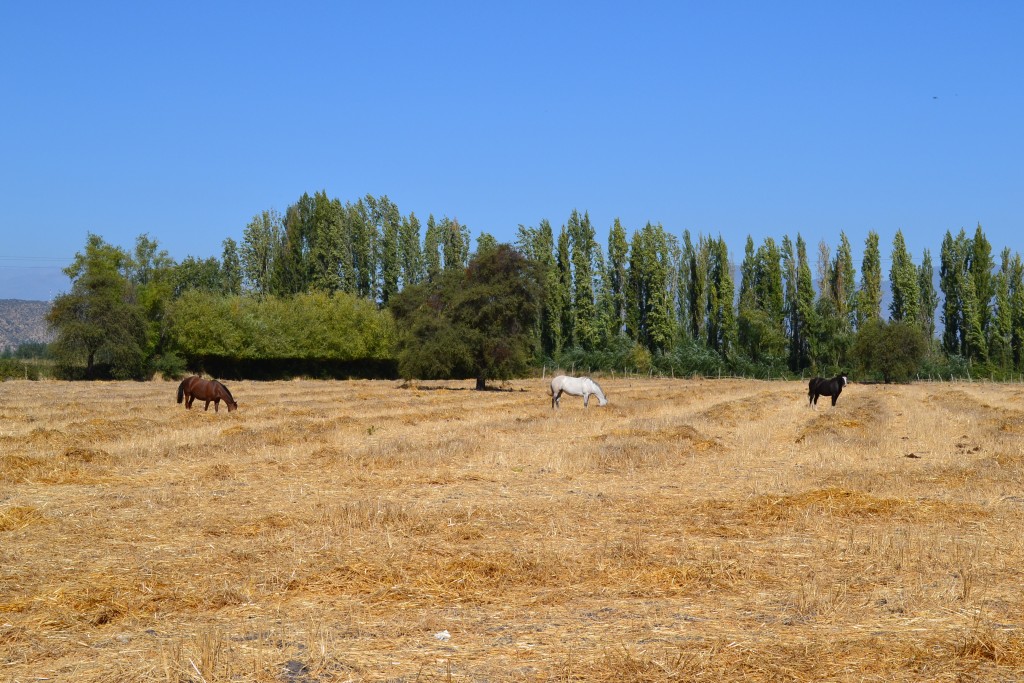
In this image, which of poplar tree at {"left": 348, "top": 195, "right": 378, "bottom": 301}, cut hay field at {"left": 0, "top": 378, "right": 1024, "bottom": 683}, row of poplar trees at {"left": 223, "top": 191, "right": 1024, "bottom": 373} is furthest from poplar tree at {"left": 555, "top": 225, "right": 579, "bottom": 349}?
cut hay field at {"left": 0, "top": 378, "right": 1024, "bottom": 683}

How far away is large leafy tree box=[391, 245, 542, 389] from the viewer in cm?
5209

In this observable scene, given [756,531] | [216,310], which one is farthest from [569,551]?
[216,310]

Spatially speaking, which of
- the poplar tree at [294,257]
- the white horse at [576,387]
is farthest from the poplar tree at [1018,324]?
the poplar tree at [294,257]

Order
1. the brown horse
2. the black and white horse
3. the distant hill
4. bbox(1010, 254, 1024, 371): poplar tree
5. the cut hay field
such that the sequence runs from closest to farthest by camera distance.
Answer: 1. the cut hay field
2. the brown horse
3. the black and white horse
4. bbox(1010, 254, 1024, 371): poplar tree
5. the distant hill

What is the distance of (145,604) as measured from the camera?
341 inches

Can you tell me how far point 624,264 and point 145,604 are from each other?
8364cm

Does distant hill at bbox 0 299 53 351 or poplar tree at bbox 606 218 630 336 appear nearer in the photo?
poplar tree at bbox 606 218 630 336

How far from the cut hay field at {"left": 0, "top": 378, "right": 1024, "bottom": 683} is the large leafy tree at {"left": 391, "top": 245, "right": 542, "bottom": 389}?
29.7m

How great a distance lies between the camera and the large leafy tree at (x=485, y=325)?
52094 millimetres

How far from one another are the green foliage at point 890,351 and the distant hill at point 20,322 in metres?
132

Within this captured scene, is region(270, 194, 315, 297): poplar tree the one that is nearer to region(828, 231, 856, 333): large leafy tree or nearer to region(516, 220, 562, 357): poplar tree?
region(516, 220, 562, 357): poplar tree

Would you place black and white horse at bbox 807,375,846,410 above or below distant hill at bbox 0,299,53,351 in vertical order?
below

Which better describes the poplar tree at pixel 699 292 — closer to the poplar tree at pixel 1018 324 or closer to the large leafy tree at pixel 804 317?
the large leafy tree at pixel 804 317

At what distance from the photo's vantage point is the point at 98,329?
67.8 meters
